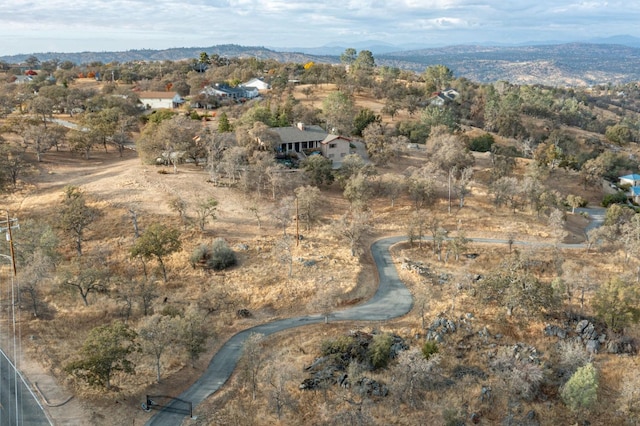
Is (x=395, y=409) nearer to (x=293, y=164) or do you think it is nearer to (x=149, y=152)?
(x=293, y=164)

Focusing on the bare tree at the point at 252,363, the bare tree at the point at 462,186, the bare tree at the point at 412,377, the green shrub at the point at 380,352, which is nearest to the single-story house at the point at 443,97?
the bare tree at the point at 462,186

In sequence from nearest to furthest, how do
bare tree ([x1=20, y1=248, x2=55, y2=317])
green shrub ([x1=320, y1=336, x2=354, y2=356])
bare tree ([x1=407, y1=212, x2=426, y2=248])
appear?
green shrub ([x1=320, y1=336, x2=354, y2=356]) → bare tree ([x1=20, y1=248, x2=55, y2=317]) → bare tree ([x1=407, y1=212, x2=426, y2=248])

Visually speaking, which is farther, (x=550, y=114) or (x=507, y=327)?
(x=550, y=114)

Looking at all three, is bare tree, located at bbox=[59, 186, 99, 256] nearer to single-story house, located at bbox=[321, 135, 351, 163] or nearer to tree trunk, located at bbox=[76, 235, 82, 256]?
tree trunk, located at bbox=[76, 235, 82, 256]

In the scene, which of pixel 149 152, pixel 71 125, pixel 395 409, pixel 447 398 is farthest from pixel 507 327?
pixel 71 125

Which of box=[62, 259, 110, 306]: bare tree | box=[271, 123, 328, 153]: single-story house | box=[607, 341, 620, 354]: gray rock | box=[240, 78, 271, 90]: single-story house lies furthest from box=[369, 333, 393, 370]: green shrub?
box=[240, 78, 271, 90]: single-story house

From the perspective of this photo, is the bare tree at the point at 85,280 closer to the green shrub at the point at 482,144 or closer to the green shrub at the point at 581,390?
the green shrub at the point at 581,390

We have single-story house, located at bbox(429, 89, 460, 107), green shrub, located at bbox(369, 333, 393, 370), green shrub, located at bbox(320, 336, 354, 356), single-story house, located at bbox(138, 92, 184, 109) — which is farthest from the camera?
single-story house, located at bbox(429, 89, 460, 107)
